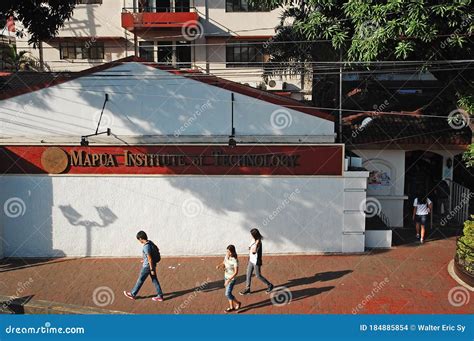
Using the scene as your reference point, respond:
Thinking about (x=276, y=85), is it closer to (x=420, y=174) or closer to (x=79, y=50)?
(x=420, y=174)

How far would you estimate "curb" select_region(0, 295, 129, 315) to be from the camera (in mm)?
10087

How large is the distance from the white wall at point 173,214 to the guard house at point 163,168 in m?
0.03

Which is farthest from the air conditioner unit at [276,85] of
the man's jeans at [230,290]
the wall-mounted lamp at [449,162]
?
the man's jeans at [230,290]

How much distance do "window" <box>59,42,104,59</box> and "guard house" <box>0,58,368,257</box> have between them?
12773 mm

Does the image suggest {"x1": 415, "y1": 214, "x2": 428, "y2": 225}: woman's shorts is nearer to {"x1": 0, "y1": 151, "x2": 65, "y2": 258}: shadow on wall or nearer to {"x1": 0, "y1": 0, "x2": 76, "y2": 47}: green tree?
{"x1": 0, "y1": 151, "x2": 65, "y2": 258}: shadow on wall

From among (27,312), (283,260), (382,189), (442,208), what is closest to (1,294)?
(27,312)

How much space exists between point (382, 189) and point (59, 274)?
1004 cm

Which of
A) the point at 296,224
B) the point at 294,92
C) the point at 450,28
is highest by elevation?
the point at 450,28

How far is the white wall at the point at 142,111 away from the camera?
12938 mm

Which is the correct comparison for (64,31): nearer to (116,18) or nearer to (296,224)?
(116,18)

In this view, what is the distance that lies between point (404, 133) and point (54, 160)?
1049cm

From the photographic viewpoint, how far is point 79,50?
82.0 ft

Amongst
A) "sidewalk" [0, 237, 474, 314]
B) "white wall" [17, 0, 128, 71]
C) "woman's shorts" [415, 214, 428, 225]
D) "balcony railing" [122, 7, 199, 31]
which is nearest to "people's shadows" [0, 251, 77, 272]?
"sidewalk" [0, 237, 474, 314]

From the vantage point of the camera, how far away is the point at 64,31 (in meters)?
24.3
